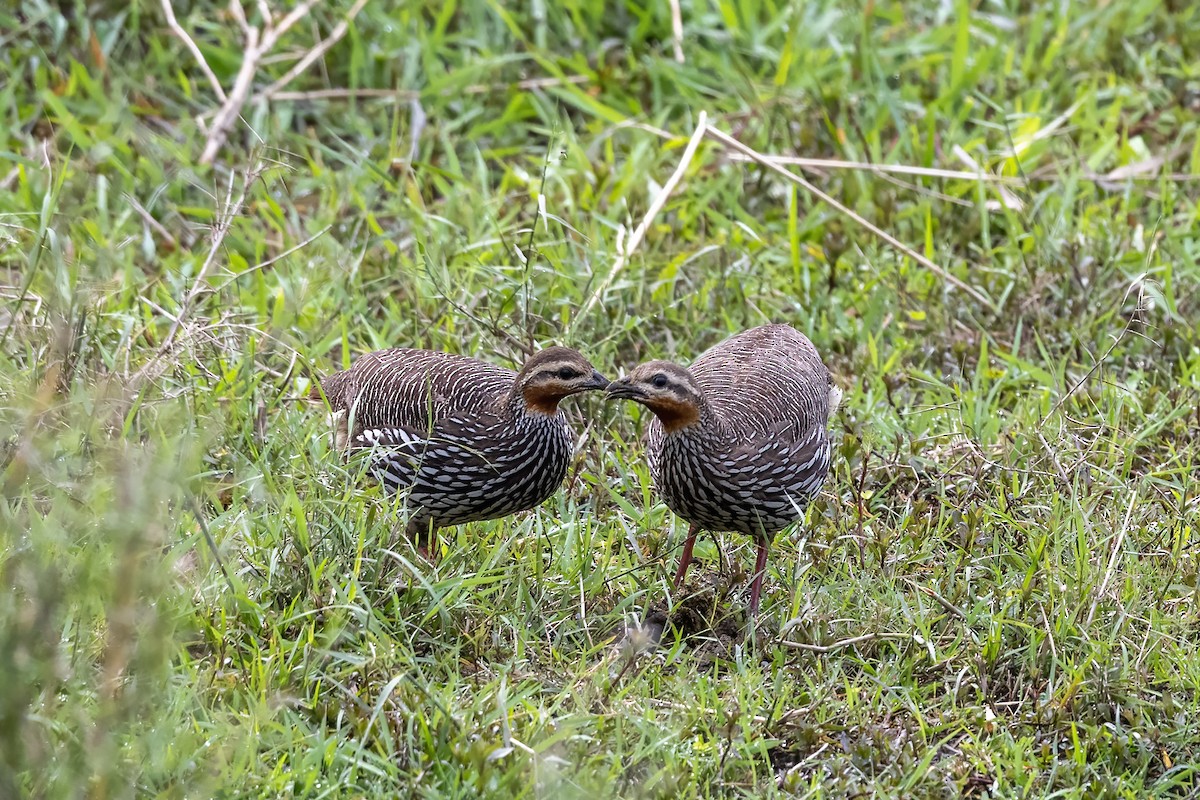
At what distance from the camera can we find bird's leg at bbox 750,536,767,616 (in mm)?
4816

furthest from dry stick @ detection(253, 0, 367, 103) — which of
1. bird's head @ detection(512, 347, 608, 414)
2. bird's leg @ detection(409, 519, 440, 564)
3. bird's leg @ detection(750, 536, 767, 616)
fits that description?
bird's leg @ detection(750, 536, 767, 616)

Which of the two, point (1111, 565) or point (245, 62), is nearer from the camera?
point (1111, 565)

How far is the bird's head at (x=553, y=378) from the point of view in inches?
193

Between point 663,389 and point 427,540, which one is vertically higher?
point 663,389

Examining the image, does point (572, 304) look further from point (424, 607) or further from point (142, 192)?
point (142, 192)

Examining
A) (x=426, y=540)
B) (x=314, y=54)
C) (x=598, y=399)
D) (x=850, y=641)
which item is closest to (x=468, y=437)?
(x=426, y=540)

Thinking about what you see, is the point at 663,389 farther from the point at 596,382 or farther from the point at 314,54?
the point at 314,54

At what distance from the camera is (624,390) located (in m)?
4.77

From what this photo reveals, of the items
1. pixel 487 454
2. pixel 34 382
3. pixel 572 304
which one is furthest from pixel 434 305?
pixel 34 382

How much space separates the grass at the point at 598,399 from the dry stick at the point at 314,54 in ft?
0.27

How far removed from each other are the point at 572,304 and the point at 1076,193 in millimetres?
2658

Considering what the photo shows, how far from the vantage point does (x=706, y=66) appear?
26.1 ft

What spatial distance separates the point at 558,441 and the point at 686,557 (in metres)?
0.57

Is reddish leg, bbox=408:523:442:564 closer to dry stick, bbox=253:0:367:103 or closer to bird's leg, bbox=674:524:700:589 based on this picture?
bird's leg, bbox=674:524:700:589
